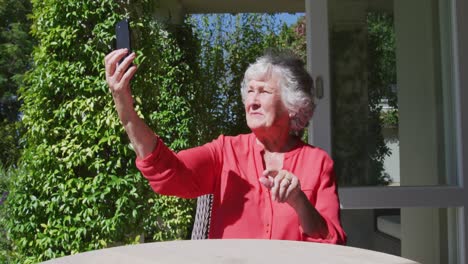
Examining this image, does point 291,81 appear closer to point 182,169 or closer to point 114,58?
point 182,169

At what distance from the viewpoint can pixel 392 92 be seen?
137 inches

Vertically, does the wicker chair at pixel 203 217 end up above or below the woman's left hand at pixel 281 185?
below

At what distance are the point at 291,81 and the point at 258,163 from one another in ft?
0.96

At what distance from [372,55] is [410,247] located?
1211 mm

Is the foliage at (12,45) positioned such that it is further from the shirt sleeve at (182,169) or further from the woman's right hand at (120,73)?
the woman's right hand at (120,73)

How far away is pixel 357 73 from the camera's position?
11.3 feet

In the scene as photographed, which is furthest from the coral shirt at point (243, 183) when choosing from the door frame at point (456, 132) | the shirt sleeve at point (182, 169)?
the door frame at point (456, 132)

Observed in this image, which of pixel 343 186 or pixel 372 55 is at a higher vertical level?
pixel 372 55

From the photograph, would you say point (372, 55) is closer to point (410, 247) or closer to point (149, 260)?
point (410, 247)

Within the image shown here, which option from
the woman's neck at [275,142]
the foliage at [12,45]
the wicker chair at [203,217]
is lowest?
the wicker chair at [203,217]

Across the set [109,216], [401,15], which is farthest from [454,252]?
[109,216]

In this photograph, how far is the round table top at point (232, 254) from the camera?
1221mm

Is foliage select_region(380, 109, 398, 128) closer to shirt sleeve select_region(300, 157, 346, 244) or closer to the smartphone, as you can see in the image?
shirt sleeve select_region(300, 157, 346, 244)

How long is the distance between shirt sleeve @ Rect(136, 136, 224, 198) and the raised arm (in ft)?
0.12
